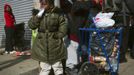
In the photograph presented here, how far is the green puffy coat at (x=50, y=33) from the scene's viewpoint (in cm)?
603

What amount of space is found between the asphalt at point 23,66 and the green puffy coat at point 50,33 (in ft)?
5.71

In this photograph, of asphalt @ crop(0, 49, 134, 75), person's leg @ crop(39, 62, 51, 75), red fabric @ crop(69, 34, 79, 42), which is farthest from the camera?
asphalt @ crop(0, 49, 134, 75)

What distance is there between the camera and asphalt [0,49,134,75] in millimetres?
8266

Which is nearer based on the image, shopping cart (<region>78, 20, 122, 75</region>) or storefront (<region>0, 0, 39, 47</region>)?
shopping cart (<region>78, 20, 122, 75</region>)

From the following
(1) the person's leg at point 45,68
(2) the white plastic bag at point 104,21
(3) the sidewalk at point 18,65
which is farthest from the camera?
(3) the sidewalk at point 18,65

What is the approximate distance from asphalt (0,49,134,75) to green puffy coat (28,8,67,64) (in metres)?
1.74

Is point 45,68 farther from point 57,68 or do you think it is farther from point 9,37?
point 9,37

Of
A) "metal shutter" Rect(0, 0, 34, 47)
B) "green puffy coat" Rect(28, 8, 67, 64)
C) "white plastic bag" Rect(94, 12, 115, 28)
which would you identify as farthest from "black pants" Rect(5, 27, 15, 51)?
"green puffy coat" Rect(28, 8, 67, 64)

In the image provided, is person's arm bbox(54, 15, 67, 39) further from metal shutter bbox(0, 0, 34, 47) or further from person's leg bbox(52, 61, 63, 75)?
metal shutter bbox(0, 0, 34, 47)

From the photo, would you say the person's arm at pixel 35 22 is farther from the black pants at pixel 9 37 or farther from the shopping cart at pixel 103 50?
the black pants at pixel 9 37

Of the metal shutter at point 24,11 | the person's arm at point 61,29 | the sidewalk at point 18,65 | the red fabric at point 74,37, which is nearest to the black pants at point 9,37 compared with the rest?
the sidewalk at point 18,65

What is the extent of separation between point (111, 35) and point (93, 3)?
5.11 feet

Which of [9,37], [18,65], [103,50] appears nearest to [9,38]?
[9,37]

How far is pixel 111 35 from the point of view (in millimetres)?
7176
